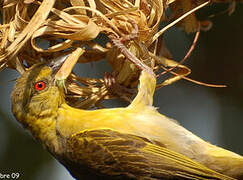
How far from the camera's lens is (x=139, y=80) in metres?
3.72

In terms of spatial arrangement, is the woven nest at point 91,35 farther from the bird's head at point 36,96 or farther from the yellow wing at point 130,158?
the yellow wing at point 130,158

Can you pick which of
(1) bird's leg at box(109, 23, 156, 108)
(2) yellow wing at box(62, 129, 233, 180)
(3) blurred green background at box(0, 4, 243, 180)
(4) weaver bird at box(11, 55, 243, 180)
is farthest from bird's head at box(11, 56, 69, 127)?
(3) blurred green background at box(0, 4, 243, 180)

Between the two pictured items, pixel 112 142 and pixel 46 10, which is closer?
pixel 46 10

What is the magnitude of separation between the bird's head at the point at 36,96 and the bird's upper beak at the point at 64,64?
1.1 inches

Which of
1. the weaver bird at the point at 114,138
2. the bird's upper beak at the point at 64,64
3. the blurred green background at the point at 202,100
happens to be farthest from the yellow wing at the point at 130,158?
the blurred green background at the point at 202,100

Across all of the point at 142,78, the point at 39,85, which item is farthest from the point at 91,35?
the point at 39,85

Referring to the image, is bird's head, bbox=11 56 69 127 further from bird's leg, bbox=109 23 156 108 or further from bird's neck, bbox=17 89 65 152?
bird's leg, bbox=109 23 156 108

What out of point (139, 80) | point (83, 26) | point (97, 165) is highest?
point (83, 26)

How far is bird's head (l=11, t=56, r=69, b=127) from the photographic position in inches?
145

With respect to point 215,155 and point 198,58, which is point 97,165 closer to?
point 215,155

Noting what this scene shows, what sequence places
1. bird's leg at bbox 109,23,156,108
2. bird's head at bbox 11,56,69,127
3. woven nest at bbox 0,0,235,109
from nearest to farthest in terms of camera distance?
1. woven nest at bbox 0,0,235,109
2. bird's leg at bbox 109,23,156,108
3. bird's head at bbox 11,56,69,127

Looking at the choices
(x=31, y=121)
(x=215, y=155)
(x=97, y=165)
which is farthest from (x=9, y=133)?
(x=215, y=155)

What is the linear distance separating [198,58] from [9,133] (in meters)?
2.16

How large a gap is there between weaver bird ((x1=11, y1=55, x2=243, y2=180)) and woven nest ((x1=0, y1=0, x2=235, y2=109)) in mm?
101
